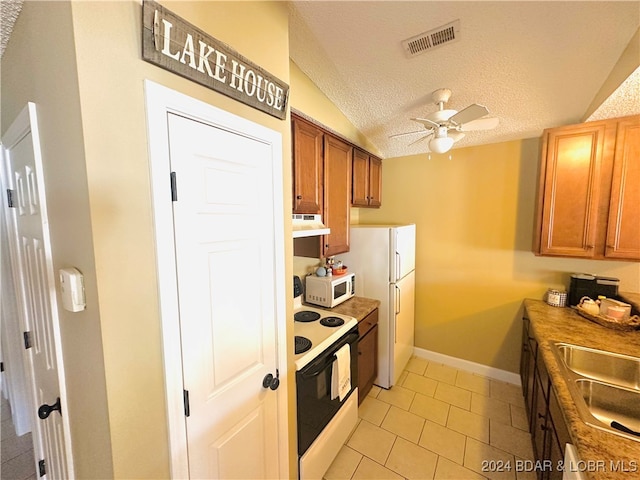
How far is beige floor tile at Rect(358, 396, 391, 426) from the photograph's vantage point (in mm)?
2260

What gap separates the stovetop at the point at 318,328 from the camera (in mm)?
1540

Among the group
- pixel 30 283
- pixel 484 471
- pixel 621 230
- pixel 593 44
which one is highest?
pixel 593 44

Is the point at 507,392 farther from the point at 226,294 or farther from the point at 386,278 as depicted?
the point at 226,294

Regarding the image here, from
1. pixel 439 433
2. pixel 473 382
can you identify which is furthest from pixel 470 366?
pixel 439 433

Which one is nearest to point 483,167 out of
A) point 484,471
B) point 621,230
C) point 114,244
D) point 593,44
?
point 621,230

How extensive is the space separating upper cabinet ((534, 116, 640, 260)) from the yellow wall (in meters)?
0.42

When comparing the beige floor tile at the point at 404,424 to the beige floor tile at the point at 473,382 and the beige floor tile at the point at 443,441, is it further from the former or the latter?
the beige floor tile at the point at 473,382

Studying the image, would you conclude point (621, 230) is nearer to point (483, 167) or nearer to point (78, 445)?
point (483, 167)

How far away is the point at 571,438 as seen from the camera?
3.35 ft

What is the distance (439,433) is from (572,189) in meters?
2.24

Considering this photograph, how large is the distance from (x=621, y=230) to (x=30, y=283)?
147 inches

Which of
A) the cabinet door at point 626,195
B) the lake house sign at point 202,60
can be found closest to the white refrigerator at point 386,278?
the cabinet door at point 626,195

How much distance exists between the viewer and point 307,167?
185 centimetres

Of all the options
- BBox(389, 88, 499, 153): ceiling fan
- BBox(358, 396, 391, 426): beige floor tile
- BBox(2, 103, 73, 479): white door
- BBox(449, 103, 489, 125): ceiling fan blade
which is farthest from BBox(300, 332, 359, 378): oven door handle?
BBox(449, 103, 489, 125): ceiling fan blade
